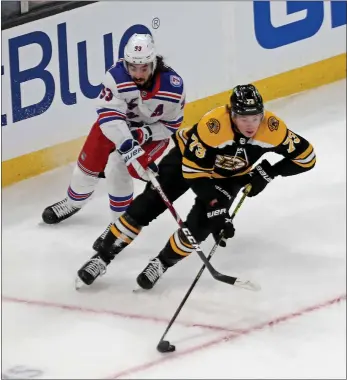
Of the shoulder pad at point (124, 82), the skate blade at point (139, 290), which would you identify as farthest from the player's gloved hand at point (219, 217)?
the shoulder pad at point (124, 82)

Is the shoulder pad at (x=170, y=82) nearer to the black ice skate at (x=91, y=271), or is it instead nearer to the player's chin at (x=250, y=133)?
the player's chin at (x=250, y=133)

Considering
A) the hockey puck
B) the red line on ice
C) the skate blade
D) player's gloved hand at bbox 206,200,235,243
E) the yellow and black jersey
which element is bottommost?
the skate blade

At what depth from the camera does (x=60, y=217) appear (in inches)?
207

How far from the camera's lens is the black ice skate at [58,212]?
525 cm

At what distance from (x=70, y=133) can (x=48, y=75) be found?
294 mm

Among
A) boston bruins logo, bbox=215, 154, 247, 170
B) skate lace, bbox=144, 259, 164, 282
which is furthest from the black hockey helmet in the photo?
skate lace, bbox=144, 259, 164, 282

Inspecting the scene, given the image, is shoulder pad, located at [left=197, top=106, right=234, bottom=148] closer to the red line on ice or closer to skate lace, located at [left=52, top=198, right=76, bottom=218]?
the red line on ice

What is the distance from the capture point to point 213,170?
15.0 feet

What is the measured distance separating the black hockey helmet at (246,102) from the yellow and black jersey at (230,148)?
0.39ft

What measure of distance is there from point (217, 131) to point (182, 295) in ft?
2.32

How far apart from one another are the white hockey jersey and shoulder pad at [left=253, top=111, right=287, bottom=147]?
42cm

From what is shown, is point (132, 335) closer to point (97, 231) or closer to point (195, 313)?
point (195, 313)

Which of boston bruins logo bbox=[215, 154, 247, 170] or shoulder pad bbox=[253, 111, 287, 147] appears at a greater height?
shoulder pad bbox=[253, 111, 287, 147]

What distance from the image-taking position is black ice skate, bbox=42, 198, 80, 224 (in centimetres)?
525
